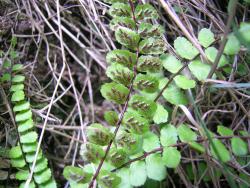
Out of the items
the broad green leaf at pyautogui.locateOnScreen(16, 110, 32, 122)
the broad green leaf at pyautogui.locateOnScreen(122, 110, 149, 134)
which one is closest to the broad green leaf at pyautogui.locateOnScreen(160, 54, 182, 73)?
the broad green leaf at pyautogui.locateOnScreen(122, 110, 149, 134)

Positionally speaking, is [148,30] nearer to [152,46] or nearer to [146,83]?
[152,46]

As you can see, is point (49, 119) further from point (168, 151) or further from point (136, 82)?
point (168, 151)

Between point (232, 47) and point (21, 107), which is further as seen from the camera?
point (21, 107)

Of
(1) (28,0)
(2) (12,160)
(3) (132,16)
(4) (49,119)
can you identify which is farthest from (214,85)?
(1) (28,0)

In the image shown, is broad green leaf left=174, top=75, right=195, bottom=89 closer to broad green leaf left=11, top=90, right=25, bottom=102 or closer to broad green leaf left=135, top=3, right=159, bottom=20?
broad green leaf left=135, top=3, right=159, bottom=20

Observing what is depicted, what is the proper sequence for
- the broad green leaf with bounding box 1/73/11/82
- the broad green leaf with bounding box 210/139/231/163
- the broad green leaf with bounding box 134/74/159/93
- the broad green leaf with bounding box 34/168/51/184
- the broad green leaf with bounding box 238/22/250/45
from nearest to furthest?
1. the broad green leaf with bounding box 238/22/250/45
2. the broad green leaf with bounding box 210/139/231/163
3. the broad green leaf with bounding box 134/74/159/93
4. the broad green leaf with bounding box 34/168/51/184
5. the broad green leaf with bounding box 1/73/11/82

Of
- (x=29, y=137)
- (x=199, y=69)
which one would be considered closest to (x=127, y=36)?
(x=199, y=69)

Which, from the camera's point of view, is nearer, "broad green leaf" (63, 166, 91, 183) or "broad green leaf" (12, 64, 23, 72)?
"broad green leaf" (63, 166, 91, 183)
